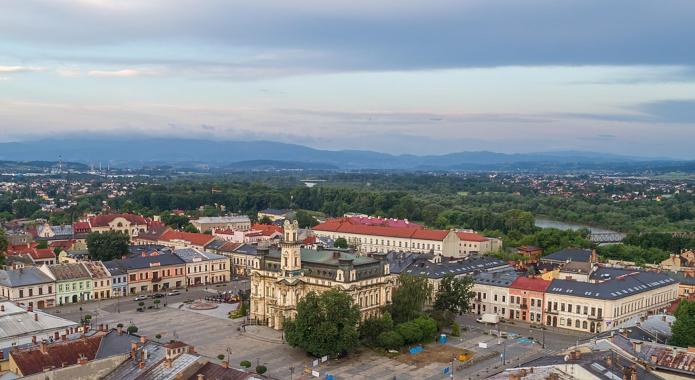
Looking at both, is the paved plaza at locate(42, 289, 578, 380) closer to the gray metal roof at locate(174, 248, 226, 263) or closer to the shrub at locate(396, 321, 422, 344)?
the shrub at locate(396, 321, 422, 344)

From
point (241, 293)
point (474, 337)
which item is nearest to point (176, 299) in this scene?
point (241, 293)

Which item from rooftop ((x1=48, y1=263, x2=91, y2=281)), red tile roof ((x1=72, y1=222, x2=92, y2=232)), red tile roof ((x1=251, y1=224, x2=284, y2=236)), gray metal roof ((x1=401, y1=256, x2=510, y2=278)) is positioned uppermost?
gray metal roof ((x1=401, y1=256, x2=510, y2=278))

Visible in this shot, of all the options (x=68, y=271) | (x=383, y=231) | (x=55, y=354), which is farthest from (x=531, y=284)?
(x=68, y=271)

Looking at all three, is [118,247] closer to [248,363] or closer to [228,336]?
[228,336]

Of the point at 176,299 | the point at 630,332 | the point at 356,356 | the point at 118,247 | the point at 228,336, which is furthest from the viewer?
the point at 118,247

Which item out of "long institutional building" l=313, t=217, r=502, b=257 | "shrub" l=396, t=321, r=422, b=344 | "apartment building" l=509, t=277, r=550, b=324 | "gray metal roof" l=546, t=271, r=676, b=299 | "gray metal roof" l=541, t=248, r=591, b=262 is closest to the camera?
"shrub" l=396, t=321, r=422, b=344

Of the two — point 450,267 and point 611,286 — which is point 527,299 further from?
point 450,267

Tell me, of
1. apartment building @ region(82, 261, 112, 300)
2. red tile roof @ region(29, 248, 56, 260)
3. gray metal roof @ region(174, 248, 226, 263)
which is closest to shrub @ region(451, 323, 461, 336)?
gray metal roof @ region(174, 248, 226, 263)
